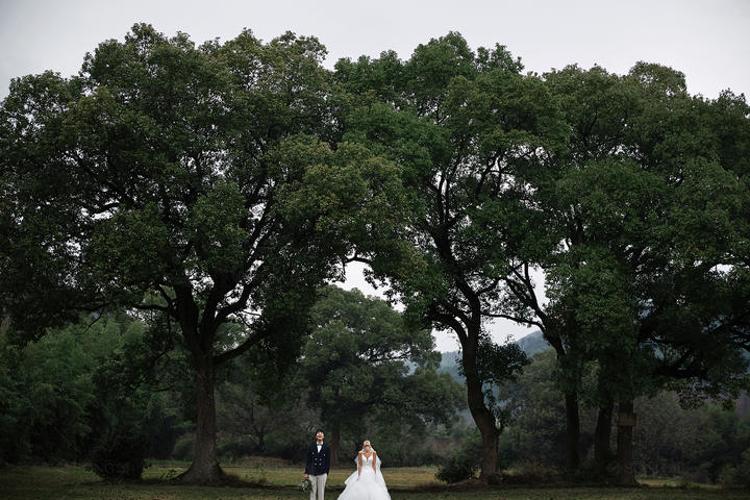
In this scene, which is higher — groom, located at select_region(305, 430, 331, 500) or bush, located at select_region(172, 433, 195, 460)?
groom, located at select_region(305, 430, 331, 500)

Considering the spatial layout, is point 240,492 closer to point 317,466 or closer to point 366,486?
point 317,466

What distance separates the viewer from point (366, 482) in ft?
54.2

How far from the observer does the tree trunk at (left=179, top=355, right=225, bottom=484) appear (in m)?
27.2

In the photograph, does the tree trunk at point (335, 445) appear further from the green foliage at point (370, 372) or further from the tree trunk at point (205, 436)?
the tree trunk at point (205, 436)

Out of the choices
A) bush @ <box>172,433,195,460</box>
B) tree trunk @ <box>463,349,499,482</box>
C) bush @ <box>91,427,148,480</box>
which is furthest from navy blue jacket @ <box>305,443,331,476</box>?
bush @ <box>172,433,195,460</box>

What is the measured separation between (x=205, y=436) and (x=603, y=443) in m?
16.9

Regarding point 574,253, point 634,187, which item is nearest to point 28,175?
point 574,253

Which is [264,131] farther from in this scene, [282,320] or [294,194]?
[282,320]

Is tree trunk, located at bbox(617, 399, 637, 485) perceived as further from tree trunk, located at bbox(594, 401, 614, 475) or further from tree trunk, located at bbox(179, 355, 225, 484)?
tree trunk, located at bbox(179, 355, 225, 484)

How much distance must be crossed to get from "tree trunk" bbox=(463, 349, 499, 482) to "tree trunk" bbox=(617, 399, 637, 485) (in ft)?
16.7

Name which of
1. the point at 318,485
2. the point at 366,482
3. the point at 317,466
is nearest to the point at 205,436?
the point at 318,485

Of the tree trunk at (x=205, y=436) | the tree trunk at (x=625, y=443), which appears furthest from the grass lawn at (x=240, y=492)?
the tree trunk at (x=625, y=443)

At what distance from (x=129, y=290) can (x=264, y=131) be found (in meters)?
7.75

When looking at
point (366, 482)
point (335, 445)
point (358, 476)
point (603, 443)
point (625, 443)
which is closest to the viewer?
point (366, 482)
